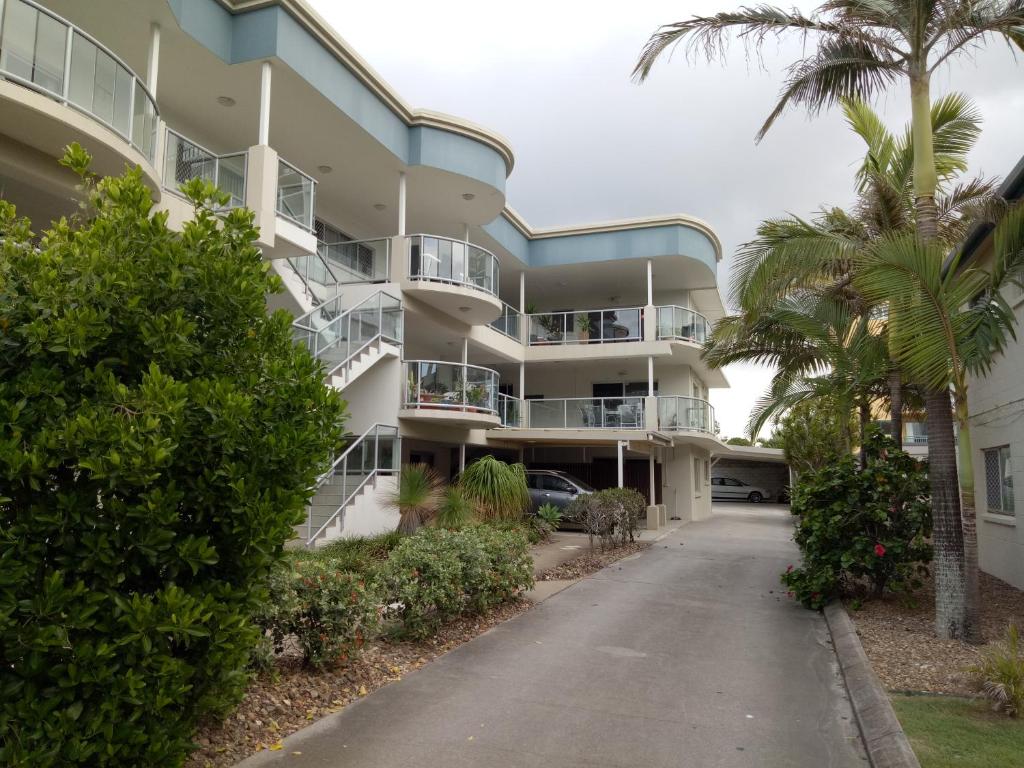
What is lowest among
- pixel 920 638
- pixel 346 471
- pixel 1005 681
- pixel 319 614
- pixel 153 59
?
pixel 920 638

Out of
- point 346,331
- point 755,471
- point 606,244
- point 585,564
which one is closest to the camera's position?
point 585,564

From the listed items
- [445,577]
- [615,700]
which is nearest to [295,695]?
Answer: [445,577]

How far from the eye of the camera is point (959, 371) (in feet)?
25.6

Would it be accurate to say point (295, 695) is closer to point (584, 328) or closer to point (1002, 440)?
point (1002, 440)

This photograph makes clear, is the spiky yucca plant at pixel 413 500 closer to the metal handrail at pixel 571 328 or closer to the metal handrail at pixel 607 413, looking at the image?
the metal handrail at pixel 607 413

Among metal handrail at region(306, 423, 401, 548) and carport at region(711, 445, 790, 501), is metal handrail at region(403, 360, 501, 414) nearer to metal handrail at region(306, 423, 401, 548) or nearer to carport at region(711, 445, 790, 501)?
metal handrail at region(306, 423, 401, 548)

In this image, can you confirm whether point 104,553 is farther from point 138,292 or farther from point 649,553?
point 649,553

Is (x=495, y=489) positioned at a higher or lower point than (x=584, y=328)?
lower

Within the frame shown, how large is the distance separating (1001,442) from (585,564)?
23.3ft

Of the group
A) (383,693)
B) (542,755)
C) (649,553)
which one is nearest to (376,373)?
(649,553)

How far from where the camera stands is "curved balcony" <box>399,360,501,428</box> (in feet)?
59.0

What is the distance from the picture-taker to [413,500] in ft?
48.1

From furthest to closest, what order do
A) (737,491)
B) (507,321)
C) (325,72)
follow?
1. (737,491)
2. (507,321)
3. (325,72)

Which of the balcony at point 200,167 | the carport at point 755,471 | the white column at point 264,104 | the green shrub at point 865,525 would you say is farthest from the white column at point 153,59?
the carport at point 755,471
